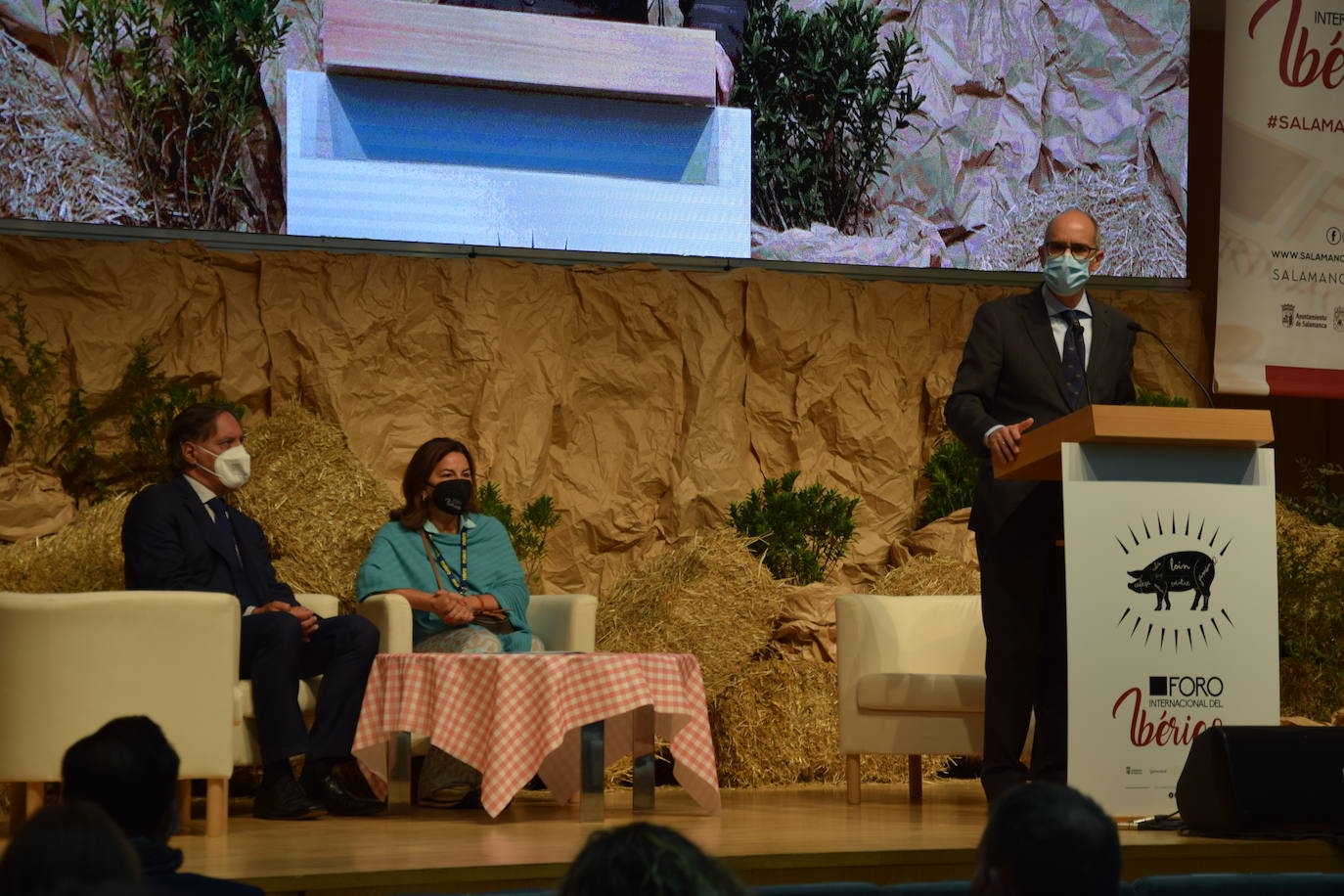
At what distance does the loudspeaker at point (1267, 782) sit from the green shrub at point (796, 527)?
12.0 feet

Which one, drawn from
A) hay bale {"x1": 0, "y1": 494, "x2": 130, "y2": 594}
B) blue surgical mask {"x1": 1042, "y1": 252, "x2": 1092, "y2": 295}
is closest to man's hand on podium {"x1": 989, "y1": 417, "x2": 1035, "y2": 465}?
blue surgical mask {"x1": 1042, "y1": 252, "x2": 1092, "y2": 295}

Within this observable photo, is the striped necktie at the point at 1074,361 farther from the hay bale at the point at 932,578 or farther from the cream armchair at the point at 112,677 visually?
the hay bale at the point at 932,578

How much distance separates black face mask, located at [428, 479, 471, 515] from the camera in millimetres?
5199

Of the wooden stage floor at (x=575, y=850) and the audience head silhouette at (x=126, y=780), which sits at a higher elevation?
the audience head silhouette at (x=126, y=780)

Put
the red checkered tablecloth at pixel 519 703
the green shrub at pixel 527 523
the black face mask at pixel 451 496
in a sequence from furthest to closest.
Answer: the green shrub at pixel 527 523 → the black face mask at pixel 451 496 → the red checkered tablecloth at pixel 519 703

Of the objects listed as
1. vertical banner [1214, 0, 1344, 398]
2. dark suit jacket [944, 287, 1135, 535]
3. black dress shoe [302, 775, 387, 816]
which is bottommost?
black dress shoe [302, 775, 387, 816]

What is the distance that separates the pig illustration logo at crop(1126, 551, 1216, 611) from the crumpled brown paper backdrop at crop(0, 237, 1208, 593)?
3.83 m

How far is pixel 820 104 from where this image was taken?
26.2ft

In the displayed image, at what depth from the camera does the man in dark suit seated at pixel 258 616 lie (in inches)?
183

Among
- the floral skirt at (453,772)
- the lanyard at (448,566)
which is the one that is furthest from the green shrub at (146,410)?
the floral skirt at (453,772)

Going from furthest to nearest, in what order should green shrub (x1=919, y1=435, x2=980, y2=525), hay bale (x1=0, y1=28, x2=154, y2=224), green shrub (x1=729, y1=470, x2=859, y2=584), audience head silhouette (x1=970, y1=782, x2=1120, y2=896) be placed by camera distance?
green shrub (x1=919, y1=435, x2=980, y2=525) < green shrub (x1=729, y1=470, x2=859, y2=584) < hay bale (x1=0, y1=28, x2=154, y2=224) < audience head silhouette (x1=970, y1=782, x2=1120, y2=896)

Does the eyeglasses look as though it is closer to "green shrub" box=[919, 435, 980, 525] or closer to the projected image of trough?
"green shrub" box=[919, 435, 980, 525]

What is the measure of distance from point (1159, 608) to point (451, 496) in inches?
96.4

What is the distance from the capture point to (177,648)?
424 cm
